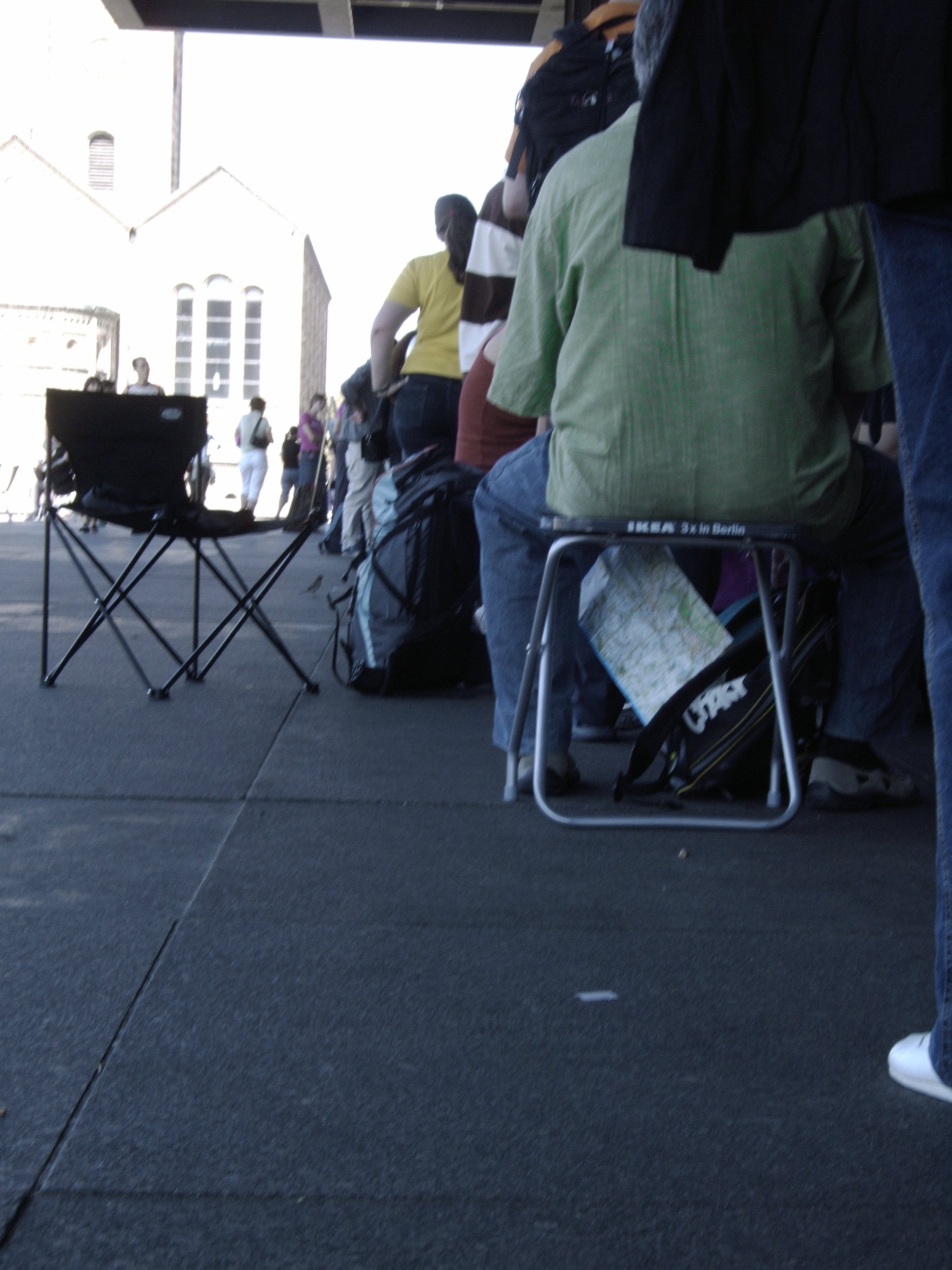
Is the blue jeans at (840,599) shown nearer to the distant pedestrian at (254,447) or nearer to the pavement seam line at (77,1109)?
the pavement seam line at (77,1109)

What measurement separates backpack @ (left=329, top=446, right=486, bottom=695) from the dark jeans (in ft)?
3.87

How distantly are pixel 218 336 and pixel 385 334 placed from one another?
4171 cm

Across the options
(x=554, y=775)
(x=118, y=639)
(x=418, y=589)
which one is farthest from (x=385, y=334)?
(x=554, y=775)

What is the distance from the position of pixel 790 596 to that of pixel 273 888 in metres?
1.31

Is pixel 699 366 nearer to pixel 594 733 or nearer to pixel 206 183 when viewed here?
pixel 594 733

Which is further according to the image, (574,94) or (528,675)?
(574,94)

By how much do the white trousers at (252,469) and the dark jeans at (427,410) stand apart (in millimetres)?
15055

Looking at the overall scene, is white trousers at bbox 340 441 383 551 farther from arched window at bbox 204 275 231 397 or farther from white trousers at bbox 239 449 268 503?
arched window at bbox 204 275 231 397

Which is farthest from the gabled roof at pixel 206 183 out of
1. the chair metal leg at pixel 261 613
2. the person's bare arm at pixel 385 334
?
the chair metal leg at pixel 261 613

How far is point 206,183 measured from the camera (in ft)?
156

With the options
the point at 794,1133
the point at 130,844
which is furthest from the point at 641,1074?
the point at 130,844

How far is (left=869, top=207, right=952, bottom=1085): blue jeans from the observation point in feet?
5.96

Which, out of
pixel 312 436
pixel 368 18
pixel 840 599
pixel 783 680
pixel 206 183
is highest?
pixel 206 183

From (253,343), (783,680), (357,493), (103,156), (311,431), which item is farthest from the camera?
(103,156)
